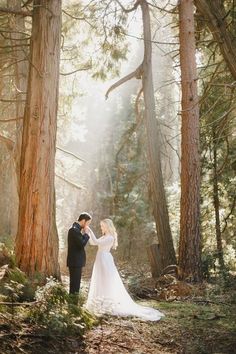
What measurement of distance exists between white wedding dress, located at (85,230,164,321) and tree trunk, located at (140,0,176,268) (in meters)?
3.92

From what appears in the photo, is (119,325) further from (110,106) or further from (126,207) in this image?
(110,106)

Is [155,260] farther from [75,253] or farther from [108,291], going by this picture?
[75,253]

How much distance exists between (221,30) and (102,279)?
15.6ft

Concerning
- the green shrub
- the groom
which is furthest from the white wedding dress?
the green shrub

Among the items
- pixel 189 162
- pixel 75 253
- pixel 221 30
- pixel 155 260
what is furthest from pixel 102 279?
pixel 221 30

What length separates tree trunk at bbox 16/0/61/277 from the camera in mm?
7281

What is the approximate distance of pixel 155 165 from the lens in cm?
1316

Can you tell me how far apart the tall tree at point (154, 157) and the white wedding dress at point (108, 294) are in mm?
3934

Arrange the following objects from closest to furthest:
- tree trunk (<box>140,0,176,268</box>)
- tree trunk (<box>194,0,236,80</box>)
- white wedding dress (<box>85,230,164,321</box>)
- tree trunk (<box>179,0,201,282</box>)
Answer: tree trunk (<box>194,0,236,80</box>) → white wedding dress (<box>85,230,164,321</box>) → tree trunk (<box>179,0,201,282</box>) → tree trunk (<box>140,0,176,268</box>)

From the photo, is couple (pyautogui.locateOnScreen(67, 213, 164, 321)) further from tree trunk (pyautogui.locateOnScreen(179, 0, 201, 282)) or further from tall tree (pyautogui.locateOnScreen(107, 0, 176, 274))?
tall tree (pyautogui.locateOnScreen(107, 0, 176, 274))

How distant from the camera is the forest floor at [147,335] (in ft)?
16.3

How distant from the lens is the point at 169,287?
33.0 ft

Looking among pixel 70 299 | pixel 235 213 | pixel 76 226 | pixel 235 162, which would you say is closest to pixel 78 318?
pixel 70 299

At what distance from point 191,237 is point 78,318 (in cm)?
577
